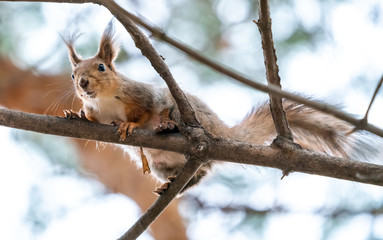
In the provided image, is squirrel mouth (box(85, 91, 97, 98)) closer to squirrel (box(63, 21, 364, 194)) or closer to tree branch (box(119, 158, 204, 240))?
squirrel (box(63, 21, 364, 194))

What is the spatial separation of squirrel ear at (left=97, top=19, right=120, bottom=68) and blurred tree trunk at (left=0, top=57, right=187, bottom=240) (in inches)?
53.8

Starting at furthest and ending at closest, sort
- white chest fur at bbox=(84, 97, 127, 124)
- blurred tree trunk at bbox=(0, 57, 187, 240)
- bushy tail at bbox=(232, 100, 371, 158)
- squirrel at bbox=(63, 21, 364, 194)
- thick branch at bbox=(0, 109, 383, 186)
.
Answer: blurred tree trunk at bbox=(0, 57, 187, 240) → white chest fur at bbox=(84, 97, 127, 124) → squirrel at bbox=(63, 21, 364, 194) → bushy tail at bbox=(232, 100, 371, 158) → thick branch at bbox=(0, 109, 383, 186)

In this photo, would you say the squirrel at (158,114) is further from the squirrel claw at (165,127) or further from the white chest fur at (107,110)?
the squirrel claw at (165,127)

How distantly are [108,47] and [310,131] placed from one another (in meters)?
1.21

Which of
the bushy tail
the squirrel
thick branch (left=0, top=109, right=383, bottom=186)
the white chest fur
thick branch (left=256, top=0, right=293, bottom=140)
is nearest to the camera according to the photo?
thick branch (left=256, top=0, right=293, bottom=140)

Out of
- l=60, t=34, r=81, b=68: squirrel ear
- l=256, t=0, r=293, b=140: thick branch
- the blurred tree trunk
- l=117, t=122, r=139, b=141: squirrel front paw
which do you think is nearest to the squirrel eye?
l=60, t=34, r=81, b=68: squirrel ear

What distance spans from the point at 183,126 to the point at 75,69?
92cm

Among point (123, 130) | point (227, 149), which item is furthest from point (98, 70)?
point (227, 149)

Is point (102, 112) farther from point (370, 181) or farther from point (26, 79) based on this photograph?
point (26, 79)

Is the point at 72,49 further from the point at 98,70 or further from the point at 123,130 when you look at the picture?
the point at 123,130

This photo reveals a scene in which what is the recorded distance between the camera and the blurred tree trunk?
432cm

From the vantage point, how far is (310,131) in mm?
2658

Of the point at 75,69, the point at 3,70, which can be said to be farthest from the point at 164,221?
the point at 75,69

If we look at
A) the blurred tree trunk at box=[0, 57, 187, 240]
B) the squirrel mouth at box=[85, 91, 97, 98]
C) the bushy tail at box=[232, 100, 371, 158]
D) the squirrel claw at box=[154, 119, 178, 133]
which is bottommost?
the squirrel claw at box=[154, 119, 178, 133]
